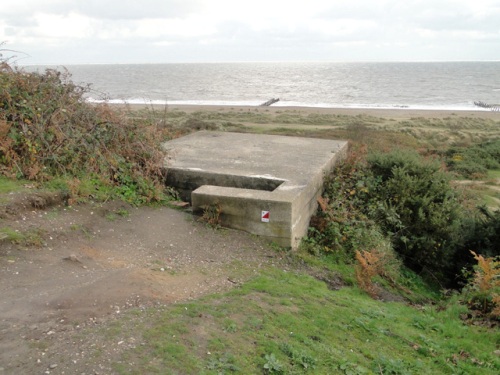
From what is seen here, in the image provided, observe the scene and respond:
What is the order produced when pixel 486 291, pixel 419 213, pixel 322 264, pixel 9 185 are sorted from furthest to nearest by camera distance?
pixel 419 213 → pixel 322 264 → pixel 9 185 → pixel 486 291

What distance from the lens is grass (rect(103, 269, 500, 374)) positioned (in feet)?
13.0

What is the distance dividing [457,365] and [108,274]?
381 cm

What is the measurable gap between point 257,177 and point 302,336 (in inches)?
172

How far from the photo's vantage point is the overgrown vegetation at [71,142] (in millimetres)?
7562

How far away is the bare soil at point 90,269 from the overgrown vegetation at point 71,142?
24.9 inches

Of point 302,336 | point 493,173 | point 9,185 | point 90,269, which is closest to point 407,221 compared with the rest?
point 302,336

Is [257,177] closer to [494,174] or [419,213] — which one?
[419,213]

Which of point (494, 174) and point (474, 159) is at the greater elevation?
point (474, 159)

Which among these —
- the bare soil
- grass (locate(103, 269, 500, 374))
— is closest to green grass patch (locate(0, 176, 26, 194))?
Result: the bare soil

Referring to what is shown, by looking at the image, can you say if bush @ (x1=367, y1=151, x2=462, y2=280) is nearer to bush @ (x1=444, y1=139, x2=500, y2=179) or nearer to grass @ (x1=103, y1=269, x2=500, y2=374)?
grass @ (x1=103, y1=269, x2=500, y2=374)

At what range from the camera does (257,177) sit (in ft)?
28.7

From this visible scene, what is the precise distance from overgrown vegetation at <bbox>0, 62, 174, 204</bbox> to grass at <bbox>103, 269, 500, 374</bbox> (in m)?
3.23

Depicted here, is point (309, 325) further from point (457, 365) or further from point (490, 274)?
point (490, 274)

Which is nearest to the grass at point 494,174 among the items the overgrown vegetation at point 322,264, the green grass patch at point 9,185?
the overgrown vegetation at point 322,264
